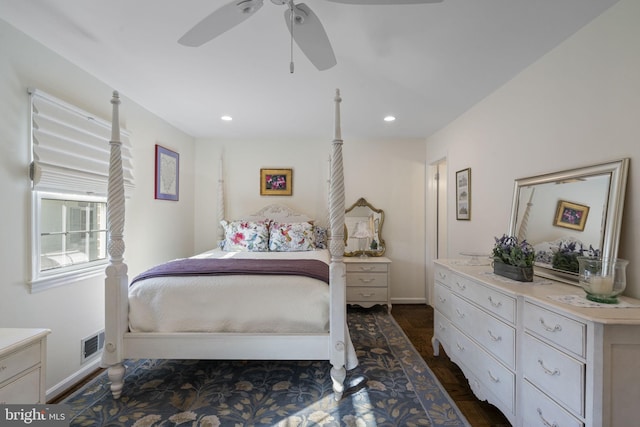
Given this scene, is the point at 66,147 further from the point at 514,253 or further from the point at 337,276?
the point at 514,253

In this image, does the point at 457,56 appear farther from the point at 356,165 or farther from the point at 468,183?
the point at 356,165

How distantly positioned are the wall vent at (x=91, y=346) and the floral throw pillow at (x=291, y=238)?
68.4 inches

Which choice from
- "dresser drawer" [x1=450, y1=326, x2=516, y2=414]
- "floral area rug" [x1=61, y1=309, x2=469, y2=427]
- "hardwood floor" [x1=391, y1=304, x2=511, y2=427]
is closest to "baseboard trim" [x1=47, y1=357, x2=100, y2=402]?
"floral area rug" [x1=61, y1=309, x2=469, y2=427]

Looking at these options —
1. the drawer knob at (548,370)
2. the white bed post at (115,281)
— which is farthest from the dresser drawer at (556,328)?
the white bed post at (115,281)

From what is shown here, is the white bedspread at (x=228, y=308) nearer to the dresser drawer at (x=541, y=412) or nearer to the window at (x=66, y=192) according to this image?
the window at (x=66, y=192)

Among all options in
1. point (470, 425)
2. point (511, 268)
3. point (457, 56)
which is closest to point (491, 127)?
point (457, 56)

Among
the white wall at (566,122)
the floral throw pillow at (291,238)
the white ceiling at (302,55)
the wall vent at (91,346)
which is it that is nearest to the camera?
the white wall at (566,122)

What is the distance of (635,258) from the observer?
1.32m

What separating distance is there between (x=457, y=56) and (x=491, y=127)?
34.3 inches

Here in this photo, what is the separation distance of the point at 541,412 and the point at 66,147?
3.26 m

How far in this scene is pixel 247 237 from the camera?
11.0 feet

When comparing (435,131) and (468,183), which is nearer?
(468,183)

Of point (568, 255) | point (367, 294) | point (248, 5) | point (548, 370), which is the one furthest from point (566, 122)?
point (367, 294)

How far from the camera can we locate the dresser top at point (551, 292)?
1.05 meters
